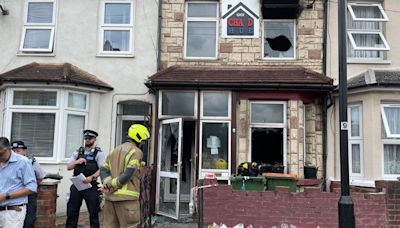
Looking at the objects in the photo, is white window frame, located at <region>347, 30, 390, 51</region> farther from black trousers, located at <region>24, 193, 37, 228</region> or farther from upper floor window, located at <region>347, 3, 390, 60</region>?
black trousers, located at <region>24, 193, 37, 228</region>

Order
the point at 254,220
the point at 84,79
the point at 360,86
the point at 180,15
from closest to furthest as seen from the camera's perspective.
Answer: the point at 254,220
the point at 360,86
the point at 84,79
the point at 180,15

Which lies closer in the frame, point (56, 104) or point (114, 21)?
point (56, 104)

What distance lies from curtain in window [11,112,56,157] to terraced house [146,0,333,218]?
265cm

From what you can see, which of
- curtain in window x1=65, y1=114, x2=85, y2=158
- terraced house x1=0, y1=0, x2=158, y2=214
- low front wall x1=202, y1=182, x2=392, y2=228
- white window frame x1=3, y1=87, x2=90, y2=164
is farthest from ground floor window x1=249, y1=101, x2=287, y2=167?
white window frame x1=3, y1=87, x2=90, y2=164

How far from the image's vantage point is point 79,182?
20.2 ft

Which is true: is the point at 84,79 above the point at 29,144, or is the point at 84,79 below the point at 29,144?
above

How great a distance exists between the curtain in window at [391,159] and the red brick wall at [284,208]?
123 inches

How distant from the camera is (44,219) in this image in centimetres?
622

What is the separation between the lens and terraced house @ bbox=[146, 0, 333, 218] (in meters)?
8.91

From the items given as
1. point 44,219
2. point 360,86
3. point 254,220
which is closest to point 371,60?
point 360,86

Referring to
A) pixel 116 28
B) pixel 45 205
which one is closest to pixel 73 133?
pixel 116 28

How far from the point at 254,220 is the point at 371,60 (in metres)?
5.78

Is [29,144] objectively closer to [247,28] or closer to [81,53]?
[81,53]

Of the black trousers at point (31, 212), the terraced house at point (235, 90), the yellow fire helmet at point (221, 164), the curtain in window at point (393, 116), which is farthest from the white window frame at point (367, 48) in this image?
the black trousers at point (31, 212)
